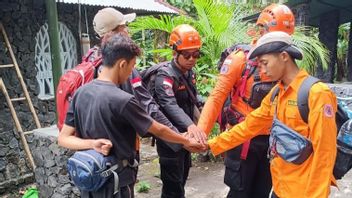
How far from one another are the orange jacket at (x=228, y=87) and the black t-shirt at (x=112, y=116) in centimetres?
89

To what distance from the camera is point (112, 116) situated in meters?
2.23

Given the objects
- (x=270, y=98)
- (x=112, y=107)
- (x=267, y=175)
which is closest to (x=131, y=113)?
(x=112, y=107)

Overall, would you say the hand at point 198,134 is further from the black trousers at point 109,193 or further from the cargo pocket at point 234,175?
the black trousers at point 109,193

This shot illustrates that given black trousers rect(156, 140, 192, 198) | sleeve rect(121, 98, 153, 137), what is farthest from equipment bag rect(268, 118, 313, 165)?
black trousers rect(156, 140, 192, 198)

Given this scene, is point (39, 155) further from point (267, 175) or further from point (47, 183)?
point (267, 175)

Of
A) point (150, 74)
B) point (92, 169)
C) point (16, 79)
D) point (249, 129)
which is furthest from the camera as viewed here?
point (16, 79)

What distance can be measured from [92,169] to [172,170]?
1.52m

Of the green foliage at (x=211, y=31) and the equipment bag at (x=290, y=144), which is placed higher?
the green foliage at (x=211, y=31)

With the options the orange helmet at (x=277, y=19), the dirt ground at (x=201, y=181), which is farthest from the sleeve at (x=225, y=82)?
the dirt ground at (x=201, y=181)

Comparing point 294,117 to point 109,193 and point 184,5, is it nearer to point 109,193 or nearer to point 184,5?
point 109,193

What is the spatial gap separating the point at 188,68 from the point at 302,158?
172cm

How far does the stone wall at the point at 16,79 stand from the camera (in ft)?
19.6

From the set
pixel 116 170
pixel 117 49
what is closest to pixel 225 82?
pixel 117 49

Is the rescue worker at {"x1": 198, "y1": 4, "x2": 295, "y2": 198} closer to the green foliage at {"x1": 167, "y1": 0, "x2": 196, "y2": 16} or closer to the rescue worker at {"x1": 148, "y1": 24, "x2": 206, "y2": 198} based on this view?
the rescue worker at {"x1": 148, "y1": 24, "x2": 206, "y2": 198}
